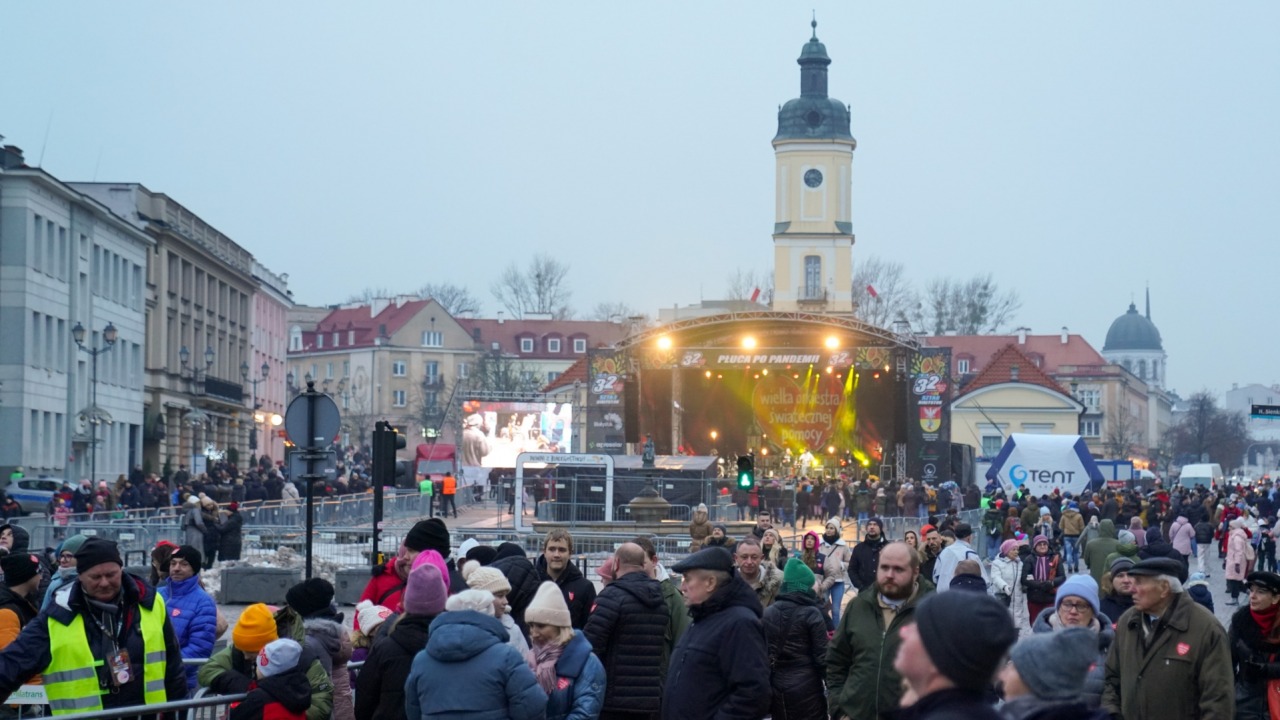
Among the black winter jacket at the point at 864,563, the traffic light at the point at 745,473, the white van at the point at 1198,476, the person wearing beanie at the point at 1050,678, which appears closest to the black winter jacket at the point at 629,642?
the person wearing beanie at the point at 1050,678

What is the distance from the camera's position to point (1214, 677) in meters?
8.15

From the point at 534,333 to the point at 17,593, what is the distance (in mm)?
120803

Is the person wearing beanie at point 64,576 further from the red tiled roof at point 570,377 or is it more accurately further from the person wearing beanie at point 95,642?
the red tiled roof at point 570,377

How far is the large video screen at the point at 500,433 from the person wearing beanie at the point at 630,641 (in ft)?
189

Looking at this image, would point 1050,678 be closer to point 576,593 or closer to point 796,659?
point 796,659

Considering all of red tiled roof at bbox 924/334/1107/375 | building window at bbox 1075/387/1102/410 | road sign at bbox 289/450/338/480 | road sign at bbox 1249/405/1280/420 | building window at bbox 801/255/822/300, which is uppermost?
building window at bbox 801/255/822/300

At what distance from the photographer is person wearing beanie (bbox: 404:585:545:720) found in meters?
7.43

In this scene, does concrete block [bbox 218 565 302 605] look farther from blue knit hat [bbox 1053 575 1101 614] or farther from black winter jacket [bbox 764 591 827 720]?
blue knit hat [bbox 1053 575 1101 614]

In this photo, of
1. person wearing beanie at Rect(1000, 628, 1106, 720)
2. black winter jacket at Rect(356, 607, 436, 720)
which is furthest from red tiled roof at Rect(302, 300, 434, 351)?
person wearing beanie at Rect(1000, 628, 1106, 720)

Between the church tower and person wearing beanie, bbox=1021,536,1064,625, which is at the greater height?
the church tower

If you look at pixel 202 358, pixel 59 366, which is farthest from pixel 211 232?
pixel 59 366

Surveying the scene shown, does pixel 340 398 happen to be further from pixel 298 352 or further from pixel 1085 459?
pixel 1085 459

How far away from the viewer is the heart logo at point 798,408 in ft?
184

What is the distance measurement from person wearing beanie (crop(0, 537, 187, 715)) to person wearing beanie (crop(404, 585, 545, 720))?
5.43ft
